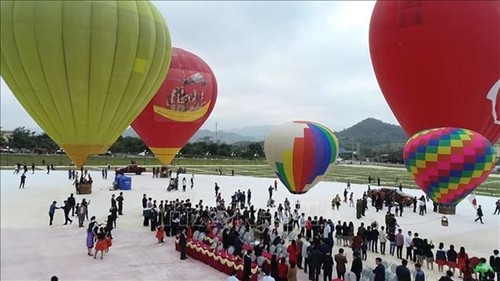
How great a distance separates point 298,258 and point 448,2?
447 inches

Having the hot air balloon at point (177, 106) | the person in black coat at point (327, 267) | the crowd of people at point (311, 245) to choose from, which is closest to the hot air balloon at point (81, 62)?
the crowd of people at point (311, 245)

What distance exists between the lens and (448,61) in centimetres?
1588

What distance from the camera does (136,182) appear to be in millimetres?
31219

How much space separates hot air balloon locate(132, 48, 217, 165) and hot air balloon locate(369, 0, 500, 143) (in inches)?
487

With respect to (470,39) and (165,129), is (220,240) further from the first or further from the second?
(165,129)

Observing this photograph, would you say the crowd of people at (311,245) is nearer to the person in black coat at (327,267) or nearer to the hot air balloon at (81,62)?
the person in black coat at (327,267)

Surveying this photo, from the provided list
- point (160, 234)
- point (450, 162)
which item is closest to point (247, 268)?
point (160, 234)

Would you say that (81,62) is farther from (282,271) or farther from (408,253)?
(408,253)

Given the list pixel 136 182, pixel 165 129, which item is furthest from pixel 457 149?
pixel 136 182

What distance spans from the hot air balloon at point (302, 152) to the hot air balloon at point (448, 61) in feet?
13.6

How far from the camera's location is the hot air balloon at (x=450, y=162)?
38.6ft

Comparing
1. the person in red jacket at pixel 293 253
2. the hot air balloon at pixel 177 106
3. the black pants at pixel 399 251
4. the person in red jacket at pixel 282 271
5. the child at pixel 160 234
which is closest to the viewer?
the person in red jacket at pixel 282 271

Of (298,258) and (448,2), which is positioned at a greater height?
(448,2)

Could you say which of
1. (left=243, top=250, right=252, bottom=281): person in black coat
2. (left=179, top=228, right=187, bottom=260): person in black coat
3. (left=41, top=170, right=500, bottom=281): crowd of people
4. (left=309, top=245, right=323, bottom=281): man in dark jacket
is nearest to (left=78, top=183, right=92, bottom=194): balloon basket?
(left=41, top=170, right=500, bottom=281): crowd of people
